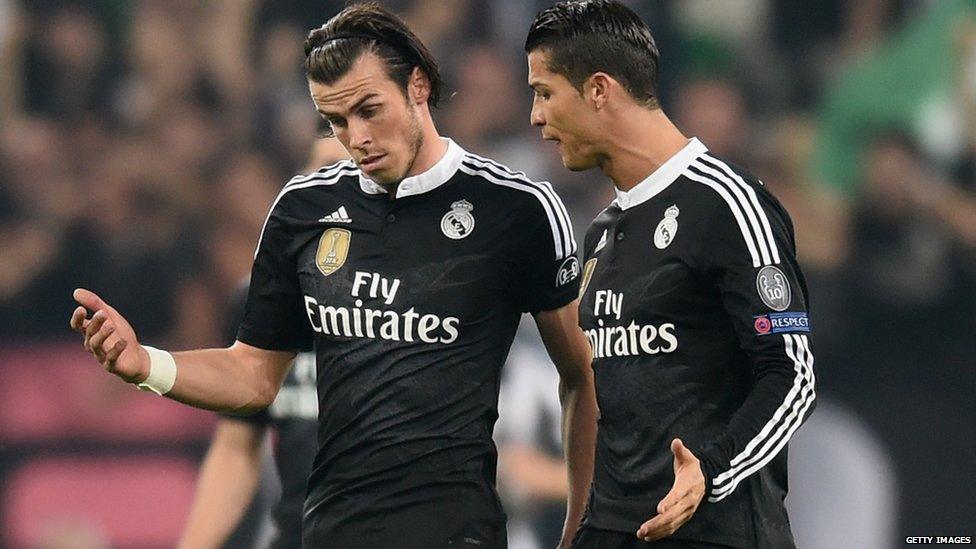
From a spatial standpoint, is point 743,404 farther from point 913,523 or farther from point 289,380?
point 913,523

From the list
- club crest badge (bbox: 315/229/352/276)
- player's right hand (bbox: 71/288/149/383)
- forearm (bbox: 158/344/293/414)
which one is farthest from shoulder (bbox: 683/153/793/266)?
player's right hand (bbox: 71/288/149/383)

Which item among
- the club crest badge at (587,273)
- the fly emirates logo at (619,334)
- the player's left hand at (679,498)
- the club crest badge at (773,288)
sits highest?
the club crest badge at (587,273)

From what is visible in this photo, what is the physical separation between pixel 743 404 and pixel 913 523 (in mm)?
3858

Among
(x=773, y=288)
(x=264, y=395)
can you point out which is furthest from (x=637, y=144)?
(x=264, y=395)

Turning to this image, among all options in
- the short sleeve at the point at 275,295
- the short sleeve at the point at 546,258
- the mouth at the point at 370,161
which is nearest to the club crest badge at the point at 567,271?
the short sleeve at the point at 546,258

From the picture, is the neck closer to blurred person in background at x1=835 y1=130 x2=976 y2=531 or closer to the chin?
the chin

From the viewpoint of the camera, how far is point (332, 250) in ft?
10.0

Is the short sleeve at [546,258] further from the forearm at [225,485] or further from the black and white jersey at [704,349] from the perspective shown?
the forearm at [225,485]

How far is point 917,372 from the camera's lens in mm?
6203

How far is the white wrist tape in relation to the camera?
296cm

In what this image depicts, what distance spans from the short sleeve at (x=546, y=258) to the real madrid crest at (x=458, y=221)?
0.11 m

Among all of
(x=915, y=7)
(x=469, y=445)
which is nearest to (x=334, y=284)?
(x=469, y=445)

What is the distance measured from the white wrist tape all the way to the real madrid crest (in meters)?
0.62

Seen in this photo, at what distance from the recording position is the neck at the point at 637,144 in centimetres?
288
